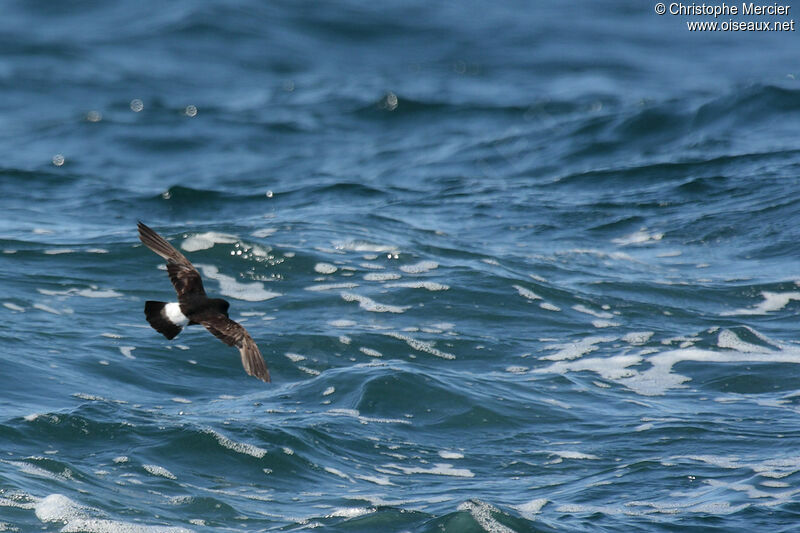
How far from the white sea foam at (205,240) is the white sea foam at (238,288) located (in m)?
0.43

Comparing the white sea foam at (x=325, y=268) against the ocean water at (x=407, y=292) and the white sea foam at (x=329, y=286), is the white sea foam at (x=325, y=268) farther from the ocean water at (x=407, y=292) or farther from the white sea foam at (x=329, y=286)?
the white sea foam at (x=329, y=286)

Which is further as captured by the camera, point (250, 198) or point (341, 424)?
point (250, 198)

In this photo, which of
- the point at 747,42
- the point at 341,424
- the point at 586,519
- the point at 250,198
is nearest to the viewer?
the point at 586,519

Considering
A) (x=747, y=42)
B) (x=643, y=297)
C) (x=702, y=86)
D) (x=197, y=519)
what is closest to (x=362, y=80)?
(x=702, y=86)

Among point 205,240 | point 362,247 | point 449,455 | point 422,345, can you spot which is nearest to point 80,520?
point 449,455

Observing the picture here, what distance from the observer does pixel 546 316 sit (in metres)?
10.5

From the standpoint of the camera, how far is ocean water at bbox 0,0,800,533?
23.7 feet

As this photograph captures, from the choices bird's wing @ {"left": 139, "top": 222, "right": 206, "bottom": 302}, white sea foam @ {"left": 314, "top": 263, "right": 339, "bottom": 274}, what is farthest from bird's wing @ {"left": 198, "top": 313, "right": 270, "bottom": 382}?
white sea foam @ {"left": 314, "top": 263, "right": 339, "bottom": 274}

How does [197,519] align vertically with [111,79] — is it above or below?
below

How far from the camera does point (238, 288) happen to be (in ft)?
36.3

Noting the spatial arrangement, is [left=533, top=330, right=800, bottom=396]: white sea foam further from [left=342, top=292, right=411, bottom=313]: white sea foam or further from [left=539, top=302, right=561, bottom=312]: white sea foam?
[left=342, top=292, right=411, bottom=313]: white sea foam

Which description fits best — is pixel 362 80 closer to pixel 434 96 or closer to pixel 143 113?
pixel 434 96

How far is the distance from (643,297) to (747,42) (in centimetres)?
1496

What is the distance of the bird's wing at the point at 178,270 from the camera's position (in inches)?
255
